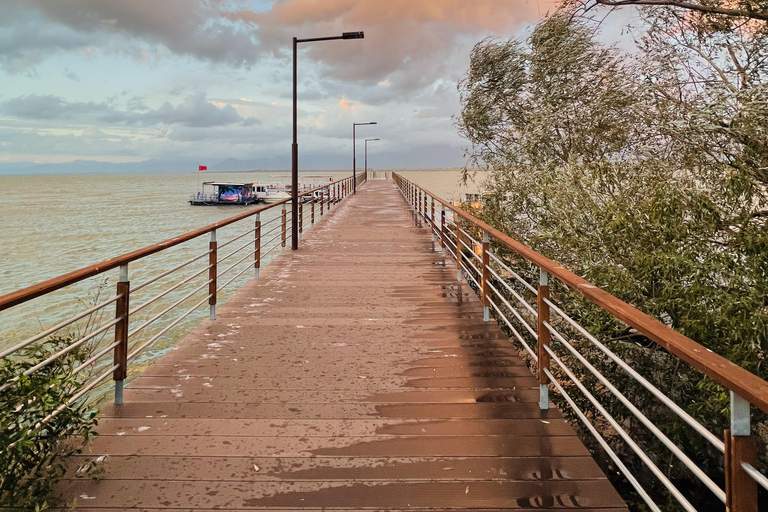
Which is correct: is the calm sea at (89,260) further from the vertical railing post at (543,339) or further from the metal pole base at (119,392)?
the vertical railing post at (543,339)

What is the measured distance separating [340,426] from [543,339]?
1.41 metres

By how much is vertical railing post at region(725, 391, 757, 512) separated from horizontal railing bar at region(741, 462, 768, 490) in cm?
2

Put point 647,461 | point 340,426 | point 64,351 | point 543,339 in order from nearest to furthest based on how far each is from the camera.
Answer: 1. point 647,461
2. point 64,351
3. point 340,426
4. point 543,339

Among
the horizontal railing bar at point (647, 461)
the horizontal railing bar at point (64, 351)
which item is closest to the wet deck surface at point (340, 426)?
the horizontal railing bar at point (647, 461)

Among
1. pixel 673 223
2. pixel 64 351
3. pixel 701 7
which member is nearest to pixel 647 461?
pixel 64 351

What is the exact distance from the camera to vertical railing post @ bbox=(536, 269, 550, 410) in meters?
3.15

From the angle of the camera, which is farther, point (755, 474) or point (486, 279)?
point (486, 279)

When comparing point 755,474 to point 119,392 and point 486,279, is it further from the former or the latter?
point 486,279

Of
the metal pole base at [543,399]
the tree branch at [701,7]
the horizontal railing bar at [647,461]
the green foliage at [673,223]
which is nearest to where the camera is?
the horizontal railing bar at [647,461]

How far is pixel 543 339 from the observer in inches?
126

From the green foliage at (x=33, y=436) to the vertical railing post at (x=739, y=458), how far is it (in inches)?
99.0

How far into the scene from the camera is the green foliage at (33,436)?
84.1 inches

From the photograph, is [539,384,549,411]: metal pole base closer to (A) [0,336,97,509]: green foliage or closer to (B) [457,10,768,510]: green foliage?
(B) [457,10,768,510]: green foliage

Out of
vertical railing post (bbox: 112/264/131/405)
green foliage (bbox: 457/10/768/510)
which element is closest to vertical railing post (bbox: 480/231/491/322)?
green foliage (bbox: 457/10/768/510)
